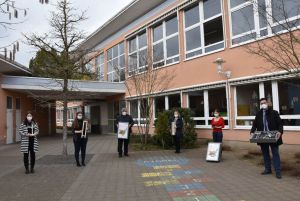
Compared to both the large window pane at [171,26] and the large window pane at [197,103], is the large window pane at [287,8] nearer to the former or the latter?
the large window pane at [197,103]

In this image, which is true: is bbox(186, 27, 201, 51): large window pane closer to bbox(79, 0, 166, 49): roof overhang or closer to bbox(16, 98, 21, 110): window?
bbox(79, 0, 166, 49): roof overhang

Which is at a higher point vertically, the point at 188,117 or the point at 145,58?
the point at 145,58

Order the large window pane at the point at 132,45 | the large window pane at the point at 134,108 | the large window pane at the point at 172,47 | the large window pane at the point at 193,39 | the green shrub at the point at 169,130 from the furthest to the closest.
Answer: the large window pane at the point at 132,45 < the large window pane at the point at 134,108 < the large window pane at the point at 172,47 < the large window pane at the point at 193,39 < the green shrub at the point at 169,130

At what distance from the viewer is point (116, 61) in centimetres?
2686

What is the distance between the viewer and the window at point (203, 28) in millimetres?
15305

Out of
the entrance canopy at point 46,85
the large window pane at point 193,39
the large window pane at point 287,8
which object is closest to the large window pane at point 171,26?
the large window pane at point 193,39

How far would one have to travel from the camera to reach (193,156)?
12.0 meters

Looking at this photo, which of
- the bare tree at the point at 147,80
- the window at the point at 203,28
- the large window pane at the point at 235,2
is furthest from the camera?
the bare tree at the point at 147,80

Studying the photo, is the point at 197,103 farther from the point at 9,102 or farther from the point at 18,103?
the point at 18,103

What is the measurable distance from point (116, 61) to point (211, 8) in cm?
1240

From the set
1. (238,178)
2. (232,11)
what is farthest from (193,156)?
(232,11)

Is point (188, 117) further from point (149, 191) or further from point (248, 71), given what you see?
point (149, 191)

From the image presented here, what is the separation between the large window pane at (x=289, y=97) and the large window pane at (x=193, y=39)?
548cm

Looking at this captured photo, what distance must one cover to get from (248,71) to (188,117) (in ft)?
10.4
